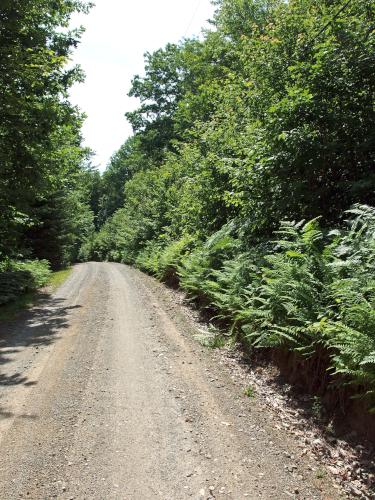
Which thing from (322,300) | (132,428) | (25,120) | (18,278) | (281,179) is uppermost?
(25,120)

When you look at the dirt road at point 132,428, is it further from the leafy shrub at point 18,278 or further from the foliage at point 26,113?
the foliage at point 26,113

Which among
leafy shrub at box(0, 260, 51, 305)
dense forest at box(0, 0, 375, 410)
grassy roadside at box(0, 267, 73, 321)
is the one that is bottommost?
grassy roadside at box(0, 267, 73, 321)

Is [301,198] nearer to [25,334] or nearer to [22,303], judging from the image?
[25,334]

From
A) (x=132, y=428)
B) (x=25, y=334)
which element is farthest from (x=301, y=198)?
(x=25, y=334)

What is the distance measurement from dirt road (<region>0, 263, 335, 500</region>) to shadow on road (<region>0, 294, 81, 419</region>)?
5cm

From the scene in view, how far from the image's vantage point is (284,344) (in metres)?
6.31

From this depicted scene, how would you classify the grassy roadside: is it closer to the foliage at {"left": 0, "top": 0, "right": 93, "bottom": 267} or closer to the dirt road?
the foliage at {"left": 0, "top": 0, "right": 93, "bottom": 267}

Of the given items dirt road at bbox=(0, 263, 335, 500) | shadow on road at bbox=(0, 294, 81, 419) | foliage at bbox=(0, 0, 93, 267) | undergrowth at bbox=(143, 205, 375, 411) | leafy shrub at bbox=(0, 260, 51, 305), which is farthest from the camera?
leafy shrub at bbox=(0, 260, 51, 305)

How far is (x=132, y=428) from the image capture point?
4.92 metres

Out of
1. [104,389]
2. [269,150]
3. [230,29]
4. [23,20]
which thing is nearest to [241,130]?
[269,150]

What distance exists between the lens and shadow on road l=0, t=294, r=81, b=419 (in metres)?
6.73

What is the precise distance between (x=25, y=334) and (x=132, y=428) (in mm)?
5580

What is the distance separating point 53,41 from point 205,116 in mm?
9263

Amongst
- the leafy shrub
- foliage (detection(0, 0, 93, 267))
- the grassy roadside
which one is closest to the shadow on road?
the grassy roadside
